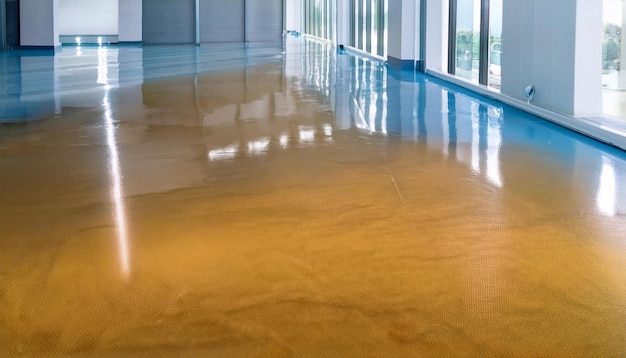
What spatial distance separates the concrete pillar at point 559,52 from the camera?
6.79 meters

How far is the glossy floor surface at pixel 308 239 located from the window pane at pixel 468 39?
13.0 feet

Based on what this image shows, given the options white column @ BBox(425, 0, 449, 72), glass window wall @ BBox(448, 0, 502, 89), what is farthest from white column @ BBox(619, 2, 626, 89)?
white column @ BBox(425, 0, 449, 72)

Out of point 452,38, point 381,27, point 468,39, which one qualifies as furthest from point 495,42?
point 381,27

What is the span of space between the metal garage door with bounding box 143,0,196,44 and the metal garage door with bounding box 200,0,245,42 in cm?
45

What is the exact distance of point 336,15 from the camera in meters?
25.7

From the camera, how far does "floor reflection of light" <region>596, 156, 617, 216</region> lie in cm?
396

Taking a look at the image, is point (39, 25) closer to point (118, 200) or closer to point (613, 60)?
point (613, 60)

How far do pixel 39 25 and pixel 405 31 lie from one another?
14.0 meters

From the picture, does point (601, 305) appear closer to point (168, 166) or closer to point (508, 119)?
point (168, 166)

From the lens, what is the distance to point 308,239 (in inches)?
134

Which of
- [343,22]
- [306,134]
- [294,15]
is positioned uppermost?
[294,15]

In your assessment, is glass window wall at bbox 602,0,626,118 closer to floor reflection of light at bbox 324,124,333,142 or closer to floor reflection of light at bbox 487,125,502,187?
floor reflection of light at bbox 487,125,502,187

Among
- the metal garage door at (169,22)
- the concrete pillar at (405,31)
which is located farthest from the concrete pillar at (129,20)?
the concrete pillar at (405,31)

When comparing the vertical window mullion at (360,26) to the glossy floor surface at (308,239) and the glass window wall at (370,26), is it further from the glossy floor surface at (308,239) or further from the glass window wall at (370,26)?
the glossy floor surface at (308,239)
